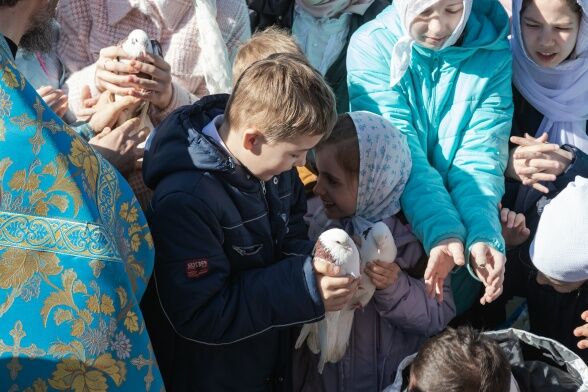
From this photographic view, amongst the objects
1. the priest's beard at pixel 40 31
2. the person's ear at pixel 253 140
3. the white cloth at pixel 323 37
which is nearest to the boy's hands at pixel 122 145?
the priest's beard at pixel 40 31

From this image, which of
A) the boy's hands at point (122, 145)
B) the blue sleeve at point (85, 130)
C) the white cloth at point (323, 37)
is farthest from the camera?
the white cloth at point (323, 37)

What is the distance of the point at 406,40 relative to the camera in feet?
9.57

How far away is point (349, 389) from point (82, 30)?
1.66 meters

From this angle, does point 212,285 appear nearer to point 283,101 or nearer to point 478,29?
point 283,101

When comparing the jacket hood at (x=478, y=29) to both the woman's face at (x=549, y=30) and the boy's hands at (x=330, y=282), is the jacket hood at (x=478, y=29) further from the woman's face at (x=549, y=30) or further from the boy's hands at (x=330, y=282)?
the boy's hands at (x=330, y=282)

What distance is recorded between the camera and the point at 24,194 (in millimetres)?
1670

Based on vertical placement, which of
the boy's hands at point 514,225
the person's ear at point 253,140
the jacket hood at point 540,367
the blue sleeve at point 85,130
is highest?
the person's ear at point 253,140

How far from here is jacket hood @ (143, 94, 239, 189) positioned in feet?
7.11

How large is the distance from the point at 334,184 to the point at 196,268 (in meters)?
0.75

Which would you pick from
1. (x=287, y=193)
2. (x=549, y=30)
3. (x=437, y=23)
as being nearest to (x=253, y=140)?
(x=287, y=193)

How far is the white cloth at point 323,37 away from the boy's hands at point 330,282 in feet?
4.92

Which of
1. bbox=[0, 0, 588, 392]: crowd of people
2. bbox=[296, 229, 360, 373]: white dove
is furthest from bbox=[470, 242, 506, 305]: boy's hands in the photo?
bbox=[296, 229, 360, 373]: white dove

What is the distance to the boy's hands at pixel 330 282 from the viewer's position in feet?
7.18

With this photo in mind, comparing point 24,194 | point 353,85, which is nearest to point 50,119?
point 24,194
